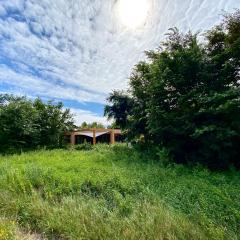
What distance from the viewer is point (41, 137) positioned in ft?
56.7

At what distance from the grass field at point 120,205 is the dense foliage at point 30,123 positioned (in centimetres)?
895

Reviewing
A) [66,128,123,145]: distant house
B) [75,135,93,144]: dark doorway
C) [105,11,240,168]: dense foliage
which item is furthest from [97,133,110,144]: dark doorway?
[105,11,240,168]: dense foliage

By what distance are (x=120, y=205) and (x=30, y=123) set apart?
1241 cm

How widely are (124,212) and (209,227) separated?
4.38 feet

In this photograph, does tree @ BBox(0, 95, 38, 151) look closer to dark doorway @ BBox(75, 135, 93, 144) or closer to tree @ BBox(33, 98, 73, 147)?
tree @ BBox(33, 98, 73, 147)

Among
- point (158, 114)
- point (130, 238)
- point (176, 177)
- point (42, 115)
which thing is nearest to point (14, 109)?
point (42, 115)

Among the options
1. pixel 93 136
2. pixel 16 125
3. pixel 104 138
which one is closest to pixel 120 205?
pixel 16 125

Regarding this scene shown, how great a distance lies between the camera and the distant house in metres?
19.6

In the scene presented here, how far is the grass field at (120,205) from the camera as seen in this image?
12.4 ft

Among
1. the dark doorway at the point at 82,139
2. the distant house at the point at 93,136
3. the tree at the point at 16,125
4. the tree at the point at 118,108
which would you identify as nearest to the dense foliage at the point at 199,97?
the tree at the point at 118,108

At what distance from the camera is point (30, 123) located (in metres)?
15.9

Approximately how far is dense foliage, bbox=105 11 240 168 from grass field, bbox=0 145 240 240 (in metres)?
1.01

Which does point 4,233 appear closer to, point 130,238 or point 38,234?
point 38,234

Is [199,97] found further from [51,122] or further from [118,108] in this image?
[51,122]
